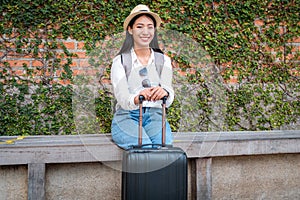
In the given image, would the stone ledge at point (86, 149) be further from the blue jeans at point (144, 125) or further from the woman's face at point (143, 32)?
the woman's face at point (143, 32)

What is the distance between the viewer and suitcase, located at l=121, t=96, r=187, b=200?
1.37 meters

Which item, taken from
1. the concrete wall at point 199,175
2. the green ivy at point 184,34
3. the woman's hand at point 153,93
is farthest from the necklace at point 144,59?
the green ivy at point 184,34

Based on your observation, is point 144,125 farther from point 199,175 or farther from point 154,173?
point 199,175

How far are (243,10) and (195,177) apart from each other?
161 cm

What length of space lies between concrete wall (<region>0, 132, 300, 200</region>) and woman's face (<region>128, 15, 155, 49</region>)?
0.57m

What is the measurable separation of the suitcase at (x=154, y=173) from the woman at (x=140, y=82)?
63mm

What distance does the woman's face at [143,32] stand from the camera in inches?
59.0

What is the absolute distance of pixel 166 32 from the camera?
1569 mm

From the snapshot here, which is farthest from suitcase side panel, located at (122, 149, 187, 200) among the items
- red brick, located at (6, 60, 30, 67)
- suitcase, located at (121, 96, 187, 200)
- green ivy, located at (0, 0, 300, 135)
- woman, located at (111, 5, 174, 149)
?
red brick, located at (6, 60, 30, 67)

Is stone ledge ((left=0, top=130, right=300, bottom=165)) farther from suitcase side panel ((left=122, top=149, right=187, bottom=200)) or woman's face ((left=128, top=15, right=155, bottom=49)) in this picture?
woman's face ((left=128, top=15, right=155, bottom=49))

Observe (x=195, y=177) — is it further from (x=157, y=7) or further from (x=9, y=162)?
(x=157, y=7)

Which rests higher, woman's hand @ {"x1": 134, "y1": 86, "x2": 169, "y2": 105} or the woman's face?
the woman's face

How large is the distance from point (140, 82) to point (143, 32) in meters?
0.24

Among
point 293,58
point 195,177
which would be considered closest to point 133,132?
point 195,177
